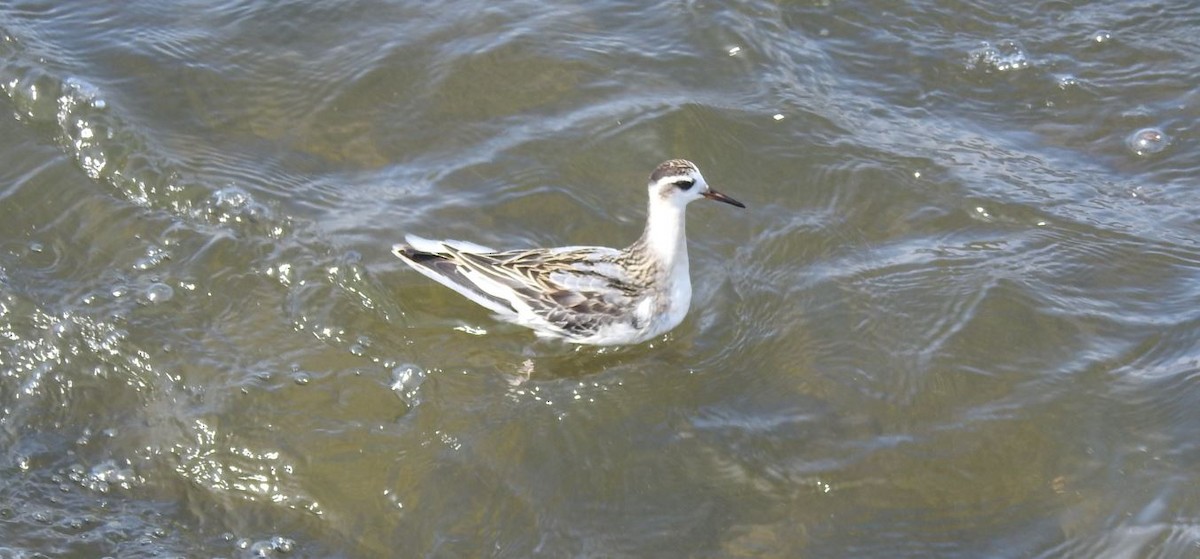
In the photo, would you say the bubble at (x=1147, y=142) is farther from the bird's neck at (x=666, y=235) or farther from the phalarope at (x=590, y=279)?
the bird's neck at (x=666, y=235)

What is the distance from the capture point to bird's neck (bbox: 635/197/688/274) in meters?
8.31

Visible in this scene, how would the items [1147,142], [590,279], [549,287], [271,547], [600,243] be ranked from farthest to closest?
[1147,142], [600,243], [590,279], [549,287], [271,547]

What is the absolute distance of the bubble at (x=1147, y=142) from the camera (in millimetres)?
9758

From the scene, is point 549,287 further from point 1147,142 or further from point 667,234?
point 1147,142

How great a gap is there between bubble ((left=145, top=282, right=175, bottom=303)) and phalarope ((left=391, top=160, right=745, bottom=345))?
4.83ft

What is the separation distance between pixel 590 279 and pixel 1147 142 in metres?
4.57

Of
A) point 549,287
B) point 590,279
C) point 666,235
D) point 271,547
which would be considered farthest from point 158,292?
point 666,235

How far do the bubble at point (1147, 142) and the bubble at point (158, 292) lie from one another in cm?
698

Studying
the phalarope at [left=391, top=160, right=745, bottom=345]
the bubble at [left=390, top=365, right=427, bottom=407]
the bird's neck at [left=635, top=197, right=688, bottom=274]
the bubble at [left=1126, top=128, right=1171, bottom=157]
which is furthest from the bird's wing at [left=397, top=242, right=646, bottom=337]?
the bubble at [left=1126, top=128, right=1171, bottom=157]

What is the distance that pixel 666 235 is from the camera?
27.3 feet

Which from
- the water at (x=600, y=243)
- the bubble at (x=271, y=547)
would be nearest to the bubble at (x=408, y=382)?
the water at (x=600, y=243)

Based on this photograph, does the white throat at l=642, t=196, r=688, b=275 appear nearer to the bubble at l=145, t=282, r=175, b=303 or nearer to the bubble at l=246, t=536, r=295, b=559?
the bubble at l=246, t=536, r=295, b=559

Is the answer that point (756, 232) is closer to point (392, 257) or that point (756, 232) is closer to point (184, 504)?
point (392, 257)

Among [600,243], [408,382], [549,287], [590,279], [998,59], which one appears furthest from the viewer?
[998,59]
